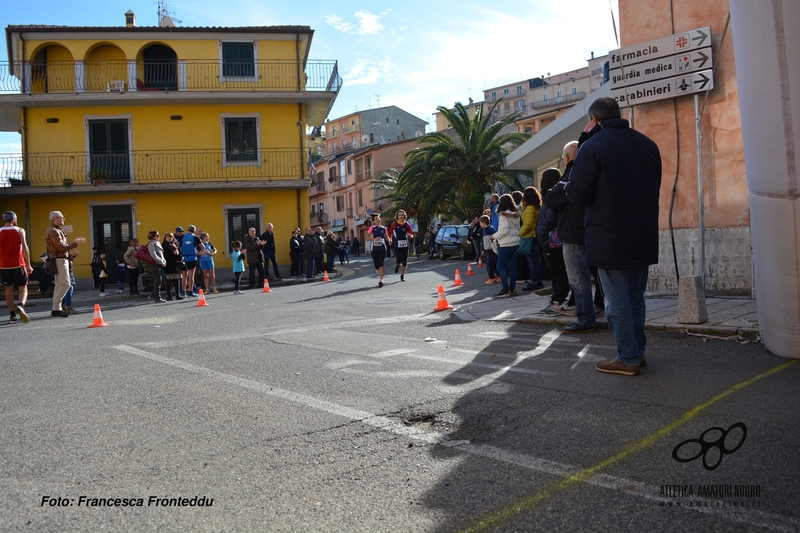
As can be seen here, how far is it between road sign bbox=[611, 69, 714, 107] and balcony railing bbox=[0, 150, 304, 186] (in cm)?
2108

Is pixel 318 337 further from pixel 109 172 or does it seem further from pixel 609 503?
pixel 109 172

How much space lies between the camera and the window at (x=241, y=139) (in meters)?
29.5

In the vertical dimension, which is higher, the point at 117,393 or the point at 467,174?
the point at 467,174

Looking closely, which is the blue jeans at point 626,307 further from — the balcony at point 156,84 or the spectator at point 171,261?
the balcony at point 156,84

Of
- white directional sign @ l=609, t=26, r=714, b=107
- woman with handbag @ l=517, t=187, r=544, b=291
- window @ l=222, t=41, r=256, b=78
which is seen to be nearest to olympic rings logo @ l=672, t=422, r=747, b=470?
white directional sign @ l=609, t=26, r=714, b=107

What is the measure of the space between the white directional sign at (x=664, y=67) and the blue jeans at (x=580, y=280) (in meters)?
3.37

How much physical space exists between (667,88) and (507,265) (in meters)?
3.95

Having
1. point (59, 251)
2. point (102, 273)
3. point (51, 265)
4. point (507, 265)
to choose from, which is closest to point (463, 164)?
point (102, 273)

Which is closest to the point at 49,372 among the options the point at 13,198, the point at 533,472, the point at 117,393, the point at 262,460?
the point at 117,393

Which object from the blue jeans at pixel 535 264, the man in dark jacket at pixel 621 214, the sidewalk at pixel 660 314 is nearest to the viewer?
the man in dark jacket at pixel 621 214

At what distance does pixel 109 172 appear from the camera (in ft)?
94.2

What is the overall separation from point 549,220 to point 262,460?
530 cm

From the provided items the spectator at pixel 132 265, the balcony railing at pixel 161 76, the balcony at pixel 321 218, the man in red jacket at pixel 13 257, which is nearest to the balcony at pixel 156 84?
the balcony railing at pixel 161 76

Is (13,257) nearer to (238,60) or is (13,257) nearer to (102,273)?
(102,273)
